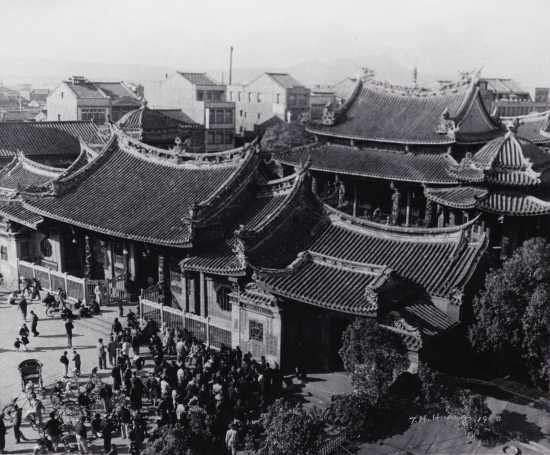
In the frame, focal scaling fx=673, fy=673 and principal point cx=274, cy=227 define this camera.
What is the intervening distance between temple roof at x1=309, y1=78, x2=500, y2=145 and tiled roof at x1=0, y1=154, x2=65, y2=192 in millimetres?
18899

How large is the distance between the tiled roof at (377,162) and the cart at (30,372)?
2393 centimetres

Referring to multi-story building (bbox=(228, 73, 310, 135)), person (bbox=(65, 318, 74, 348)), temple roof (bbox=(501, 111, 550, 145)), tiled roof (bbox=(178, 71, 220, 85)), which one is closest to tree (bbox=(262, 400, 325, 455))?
person (bbox=(65, 318, 74, 348))

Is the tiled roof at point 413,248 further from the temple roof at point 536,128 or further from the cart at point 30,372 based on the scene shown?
the temple roof at point 536,128

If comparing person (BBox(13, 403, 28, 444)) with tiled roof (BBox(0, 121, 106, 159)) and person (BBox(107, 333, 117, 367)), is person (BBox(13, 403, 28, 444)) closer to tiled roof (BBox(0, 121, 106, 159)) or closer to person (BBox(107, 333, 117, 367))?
person (BBox(107, 333, 117, 367))

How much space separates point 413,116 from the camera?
4678 cm

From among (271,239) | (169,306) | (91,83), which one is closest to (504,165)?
(271,239)

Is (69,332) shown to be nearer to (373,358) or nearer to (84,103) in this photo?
(373,358)

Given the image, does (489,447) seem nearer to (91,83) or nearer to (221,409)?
(221,409)

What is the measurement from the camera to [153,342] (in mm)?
26172

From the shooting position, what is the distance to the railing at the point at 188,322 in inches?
1071

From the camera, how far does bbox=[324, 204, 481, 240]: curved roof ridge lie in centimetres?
2553

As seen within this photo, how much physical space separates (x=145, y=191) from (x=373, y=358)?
1693 cm

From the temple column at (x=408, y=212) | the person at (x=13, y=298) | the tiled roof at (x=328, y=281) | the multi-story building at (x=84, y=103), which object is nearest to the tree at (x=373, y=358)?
the tiled roof at (x=328, y=281)

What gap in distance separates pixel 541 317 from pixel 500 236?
15521 mm
